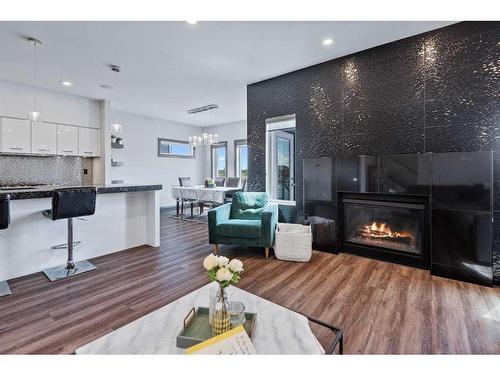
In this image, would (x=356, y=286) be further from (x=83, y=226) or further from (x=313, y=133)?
Answer: (x=83, y=226)

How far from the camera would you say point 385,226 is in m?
3.29

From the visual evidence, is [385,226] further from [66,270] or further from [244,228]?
[66,270]

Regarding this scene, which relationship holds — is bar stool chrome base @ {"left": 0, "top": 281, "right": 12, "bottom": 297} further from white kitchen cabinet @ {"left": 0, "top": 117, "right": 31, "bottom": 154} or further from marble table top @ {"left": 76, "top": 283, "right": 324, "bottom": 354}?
white kitchen cabinet @ {"left": 0, "top": 117, "right": 31, "bottom": 154}

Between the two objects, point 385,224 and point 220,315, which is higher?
point 385,224

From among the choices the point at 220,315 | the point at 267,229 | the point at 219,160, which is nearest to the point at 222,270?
the point at 220,315

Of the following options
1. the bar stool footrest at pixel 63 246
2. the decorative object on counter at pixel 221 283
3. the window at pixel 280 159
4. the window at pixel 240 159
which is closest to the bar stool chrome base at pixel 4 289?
the bar stool footrest at pixel 63 246

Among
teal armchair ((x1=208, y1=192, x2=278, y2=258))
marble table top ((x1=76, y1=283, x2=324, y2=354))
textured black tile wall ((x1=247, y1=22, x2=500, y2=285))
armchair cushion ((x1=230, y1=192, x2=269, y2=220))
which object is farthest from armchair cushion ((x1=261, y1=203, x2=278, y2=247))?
marble table top ((x1=76, y1=283, x2=324, y2=354))

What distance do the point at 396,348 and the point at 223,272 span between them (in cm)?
135

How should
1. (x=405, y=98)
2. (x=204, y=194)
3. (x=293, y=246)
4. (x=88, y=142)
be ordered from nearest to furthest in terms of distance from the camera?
(x=405, y=98), (x=293, y=246), (x=88, y=142), (x=204, y=194)

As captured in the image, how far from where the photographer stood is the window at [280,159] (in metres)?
4.39

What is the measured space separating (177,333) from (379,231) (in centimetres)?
299

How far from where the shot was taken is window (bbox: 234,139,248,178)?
8.09 m
